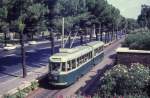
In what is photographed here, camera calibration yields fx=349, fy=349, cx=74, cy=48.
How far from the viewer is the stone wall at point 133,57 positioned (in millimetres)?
24094

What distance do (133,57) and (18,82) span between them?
13.2 m

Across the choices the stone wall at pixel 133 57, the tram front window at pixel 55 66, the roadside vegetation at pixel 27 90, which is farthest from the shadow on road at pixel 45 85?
the stone wall at pixel 133 57

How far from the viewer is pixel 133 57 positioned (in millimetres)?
24359

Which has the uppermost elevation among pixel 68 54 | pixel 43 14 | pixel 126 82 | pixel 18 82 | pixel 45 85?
pixel 43 14

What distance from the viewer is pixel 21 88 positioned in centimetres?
2928

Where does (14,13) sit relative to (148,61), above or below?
above

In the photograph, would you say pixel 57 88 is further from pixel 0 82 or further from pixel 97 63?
pixel 97 63

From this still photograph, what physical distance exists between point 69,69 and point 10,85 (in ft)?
18.4

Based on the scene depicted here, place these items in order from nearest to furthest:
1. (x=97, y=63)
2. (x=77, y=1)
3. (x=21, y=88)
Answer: (x=21, y=88), (x=97, y=63), (x=77, y=1)

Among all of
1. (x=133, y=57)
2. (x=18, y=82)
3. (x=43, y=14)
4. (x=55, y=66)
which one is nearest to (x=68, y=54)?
(x=55, y=66)

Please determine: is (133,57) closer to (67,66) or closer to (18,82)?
(67,66)

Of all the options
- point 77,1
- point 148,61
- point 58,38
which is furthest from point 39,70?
point 58,38

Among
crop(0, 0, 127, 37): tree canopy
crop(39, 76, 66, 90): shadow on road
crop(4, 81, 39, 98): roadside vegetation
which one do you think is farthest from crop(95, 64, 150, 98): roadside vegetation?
crop(0, 0, 127, 37): tree canopy

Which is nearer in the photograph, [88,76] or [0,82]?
[0,82]
